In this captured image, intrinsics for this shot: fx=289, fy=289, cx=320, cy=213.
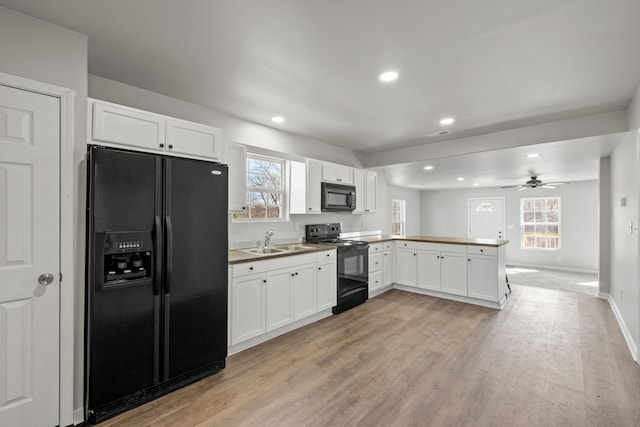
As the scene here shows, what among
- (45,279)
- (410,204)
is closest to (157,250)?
(45,279)

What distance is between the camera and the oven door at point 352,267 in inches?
Answer: 158

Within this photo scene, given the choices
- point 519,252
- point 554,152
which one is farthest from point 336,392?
point 519,252

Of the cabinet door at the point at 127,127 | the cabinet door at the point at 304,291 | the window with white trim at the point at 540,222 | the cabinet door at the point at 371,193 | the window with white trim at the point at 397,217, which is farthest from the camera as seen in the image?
the window with white trim at the point at 397,217

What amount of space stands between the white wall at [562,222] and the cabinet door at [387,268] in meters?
5.41

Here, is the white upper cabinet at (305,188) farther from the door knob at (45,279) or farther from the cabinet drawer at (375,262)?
the door knob at (45,279)

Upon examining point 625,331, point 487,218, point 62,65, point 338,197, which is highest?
point 62,65

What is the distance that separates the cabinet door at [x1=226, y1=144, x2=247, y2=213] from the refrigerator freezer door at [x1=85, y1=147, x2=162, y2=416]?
104cm

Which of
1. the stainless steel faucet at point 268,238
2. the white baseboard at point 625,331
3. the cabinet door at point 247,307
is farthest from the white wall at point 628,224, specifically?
the stainless steel faucet at point 268,238

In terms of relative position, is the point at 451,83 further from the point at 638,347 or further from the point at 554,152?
the point at 638,347

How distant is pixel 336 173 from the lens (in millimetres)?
4543

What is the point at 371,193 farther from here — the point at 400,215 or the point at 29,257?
the point at 29,257

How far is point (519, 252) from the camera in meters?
8.34

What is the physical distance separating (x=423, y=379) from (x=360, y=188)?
3.23 meters

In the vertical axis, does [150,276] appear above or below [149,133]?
below
